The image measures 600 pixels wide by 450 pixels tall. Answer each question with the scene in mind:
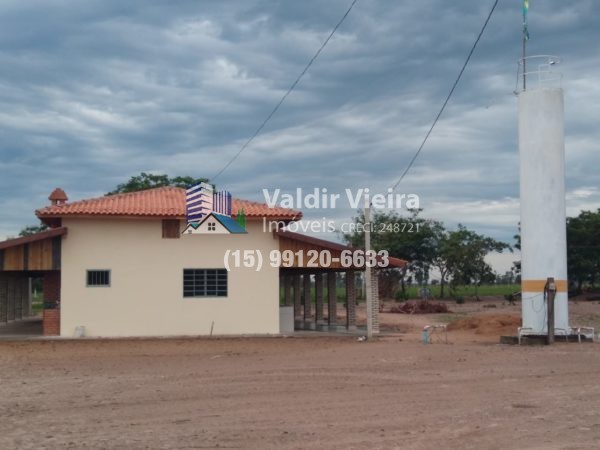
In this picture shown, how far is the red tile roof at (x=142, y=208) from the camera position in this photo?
80.7ft

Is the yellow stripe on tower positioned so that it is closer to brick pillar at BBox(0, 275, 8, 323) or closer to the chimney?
the chimney

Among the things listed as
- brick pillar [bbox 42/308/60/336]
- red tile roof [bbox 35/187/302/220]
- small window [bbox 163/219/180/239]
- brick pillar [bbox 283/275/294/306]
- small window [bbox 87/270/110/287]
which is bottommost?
brick pillar [bbox 42/308/60/336]

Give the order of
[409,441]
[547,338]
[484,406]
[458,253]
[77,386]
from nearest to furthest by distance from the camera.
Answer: [409,441], [484,406], [77,386], [547,338], [458,253]

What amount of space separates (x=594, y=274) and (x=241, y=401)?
180 ft

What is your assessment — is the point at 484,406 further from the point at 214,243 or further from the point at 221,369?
the point at 214,243

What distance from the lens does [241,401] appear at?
1201 centimetres

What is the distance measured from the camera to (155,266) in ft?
84.0

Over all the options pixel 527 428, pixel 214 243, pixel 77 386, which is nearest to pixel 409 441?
pixel 527 428

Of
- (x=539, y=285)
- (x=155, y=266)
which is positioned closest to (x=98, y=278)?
(x=155, y=266)

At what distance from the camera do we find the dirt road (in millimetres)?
9320

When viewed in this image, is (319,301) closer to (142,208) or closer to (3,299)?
(142,208)

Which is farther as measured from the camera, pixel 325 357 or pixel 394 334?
pixel 394 334

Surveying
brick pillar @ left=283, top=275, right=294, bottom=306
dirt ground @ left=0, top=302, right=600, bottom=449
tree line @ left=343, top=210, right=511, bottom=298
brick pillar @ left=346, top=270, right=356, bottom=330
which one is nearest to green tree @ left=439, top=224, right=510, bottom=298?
tree line @ left=343, top=210, right=511, bottom=298

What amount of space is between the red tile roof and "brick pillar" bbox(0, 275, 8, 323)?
979 centimetres
